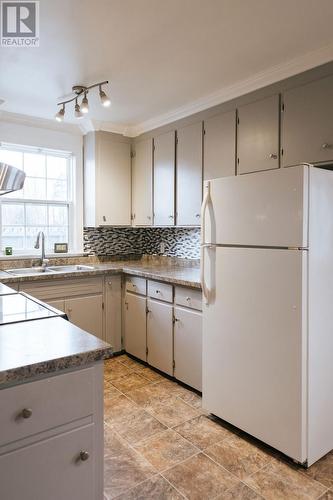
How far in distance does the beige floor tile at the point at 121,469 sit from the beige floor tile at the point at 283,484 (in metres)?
0.55

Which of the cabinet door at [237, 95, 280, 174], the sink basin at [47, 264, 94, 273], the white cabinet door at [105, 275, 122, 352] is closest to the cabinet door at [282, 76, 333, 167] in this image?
the cabinet door at [237, 95, 280, 174]

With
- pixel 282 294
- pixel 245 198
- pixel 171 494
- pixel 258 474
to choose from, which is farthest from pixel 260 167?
pixel 171 494

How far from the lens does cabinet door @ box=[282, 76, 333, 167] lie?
7.19 ft

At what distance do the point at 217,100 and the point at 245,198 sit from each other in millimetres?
1285

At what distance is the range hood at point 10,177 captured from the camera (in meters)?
1.46

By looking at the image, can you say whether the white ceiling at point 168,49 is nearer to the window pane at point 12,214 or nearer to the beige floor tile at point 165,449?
the window pane at point 12,214

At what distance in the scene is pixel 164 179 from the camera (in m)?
3.53

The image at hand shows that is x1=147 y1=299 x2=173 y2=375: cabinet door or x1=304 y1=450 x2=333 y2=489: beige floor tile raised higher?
x1=147 y1=299 x2=173 y2=375: cabinet door

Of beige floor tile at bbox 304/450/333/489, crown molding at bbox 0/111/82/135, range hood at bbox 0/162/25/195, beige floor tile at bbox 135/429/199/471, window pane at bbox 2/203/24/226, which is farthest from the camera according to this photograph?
window pane at bbox 2/203/24/226

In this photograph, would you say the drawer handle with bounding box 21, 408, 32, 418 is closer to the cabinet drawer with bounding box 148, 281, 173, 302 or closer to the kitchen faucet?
the cabinet drawer with bounding box 148, 281, 173, 302

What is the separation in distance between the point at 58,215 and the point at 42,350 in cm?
289

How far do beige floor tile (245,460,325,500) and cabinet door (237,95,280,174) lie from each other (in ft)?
6.19

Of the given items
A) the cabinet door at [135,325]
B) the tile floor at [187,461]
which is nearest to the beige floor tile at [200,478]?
the tile floor at [187,461]

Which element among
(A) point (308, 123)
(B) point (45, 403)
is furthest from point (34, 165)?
(B) point (45, 403)
